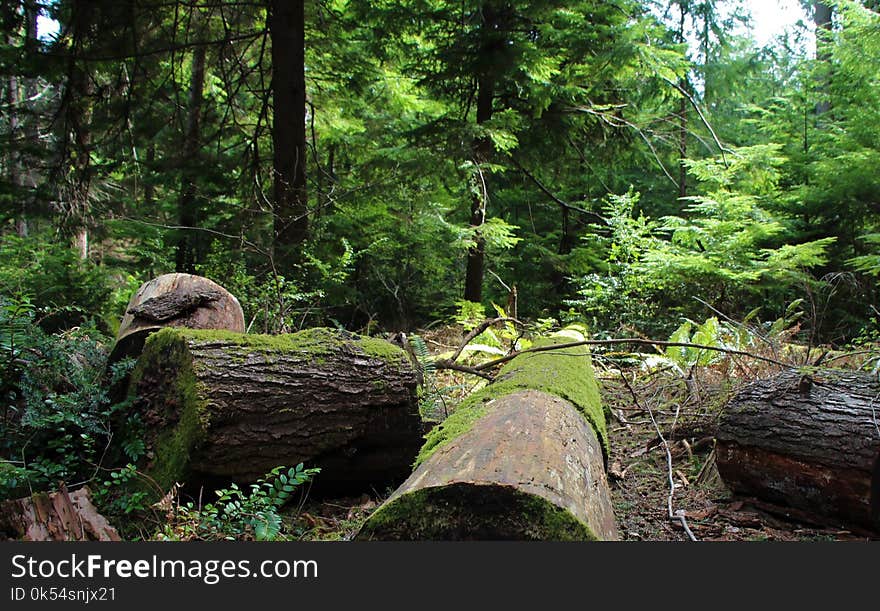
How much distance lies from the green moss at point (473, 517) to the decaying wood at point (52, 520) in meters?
1.58

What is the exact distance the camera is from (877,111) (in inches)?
337

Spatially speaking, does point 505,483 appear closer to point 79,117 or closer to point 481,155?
point 481,155

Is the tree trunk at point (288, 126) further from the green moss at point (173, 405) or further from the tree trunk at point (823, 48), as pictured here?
the tree trunk at point (823, 48)

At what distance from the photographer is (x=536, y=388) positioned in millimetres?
3535

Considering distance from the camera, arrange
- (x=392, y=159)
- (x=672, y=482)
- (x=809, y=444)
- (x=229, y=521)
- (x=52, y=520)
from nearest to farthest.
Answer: (x=52, y=520)
(x=229, y=521)
(x=809, y=444)
(x=672, y=482)
(x=392, y=159)

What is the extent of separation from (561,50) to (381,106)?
12.9 feet

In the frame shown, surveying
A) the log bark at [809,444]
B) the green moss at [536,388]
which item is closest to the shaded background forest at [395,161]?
the green moss at [536,388]

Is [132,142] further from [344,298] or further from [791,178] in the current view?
[791,178]

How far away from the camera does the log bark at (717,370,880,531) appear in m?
2.99

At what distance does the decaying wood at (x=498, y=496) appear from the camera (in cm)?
186

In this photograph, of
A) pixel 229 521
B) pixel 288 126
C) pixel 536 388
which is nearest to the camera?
pixel 229 521

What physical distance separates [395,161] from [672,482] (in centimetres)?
628

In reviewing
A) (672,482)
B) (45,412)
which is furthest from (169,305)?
(672,482)

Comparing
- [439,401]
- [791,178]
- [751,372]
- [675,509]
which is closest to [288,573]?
[675,509]
